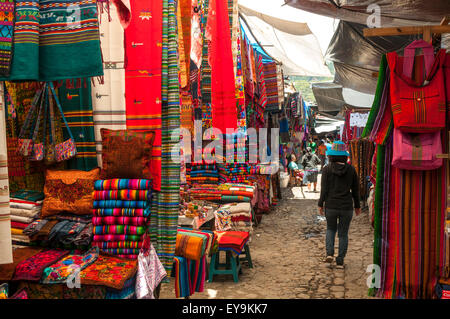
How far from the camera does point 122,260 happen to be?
2793mm

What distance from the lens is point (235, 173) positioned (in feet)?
25.7

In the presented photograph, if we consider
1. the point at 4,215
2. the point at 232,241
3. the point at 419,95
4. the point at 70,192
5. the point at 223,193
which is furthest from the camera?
the point at 223,193

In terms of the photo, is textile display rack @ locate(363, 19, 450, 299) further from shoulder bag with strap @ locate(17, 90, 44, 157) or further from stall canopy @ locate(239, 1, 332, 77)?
stall canopy @ locate(239, 1, 332, 77)

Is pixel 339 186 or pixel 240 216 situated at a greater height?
pixel 339 186

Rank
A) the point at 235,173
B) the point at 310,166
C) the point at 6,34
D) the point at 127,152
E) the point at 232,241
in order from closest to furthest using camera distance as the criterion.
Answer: the point at 6,34 → the point at 127,152 → the point at 232,241 → the point at 235,173 → the point at 310,166

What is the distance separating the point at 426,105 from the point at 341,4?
145 centimetres

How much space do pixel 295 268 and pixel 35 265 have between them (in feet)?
12.1

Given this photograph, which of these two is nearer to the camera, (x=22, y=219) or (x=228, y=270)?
(x=22, y=219)

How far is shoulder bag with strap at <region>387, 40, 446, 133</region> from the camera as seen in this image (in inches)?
121

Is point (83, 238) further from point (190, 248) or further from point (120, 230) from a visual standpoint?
point (190, 248)

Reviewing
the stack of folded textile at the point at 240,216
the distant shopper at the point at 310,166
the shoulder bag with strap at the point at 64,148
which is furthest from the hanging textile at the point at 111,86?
the distant shopper at the point at 310,166

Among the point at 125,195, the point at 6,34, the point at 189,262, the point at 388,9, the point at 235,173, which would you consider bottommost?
the point at 189,262

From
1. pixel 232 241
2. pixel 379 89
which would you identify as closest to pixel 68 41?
pixel 379 89

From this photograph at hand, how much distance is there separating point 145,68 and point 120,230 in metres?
1.13
